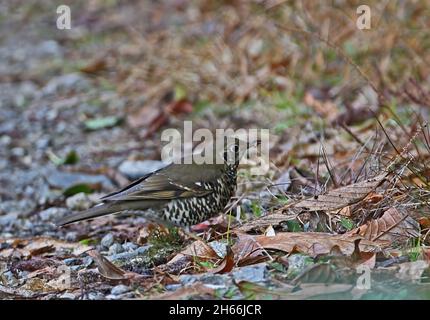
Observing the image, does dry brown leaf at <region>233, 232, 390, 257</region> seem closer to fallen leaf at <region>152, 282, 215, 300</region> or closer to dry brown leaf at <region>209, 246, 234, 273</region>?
dry brown leaf at <region>209, 246, 234, 273</region>

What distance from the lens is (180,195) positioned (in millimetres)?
5566

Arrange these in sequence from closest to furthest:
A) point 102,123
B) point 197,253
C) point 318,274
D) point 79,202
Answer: point 318,274 → point 197,253 → point 79,202 → point 102,123

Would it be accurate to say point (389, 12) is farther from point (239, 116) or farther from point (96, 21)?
point (96, 21)

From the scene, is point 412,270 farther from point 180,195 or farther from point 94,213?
point 94,213

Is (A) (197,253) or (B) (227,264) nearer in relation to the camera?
(B) (227,264)

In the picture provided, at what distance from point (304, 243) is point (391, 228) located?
428 millimetres

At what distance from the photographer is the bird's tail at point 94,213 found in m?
5.31

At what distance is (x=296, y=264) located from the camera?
4.16m

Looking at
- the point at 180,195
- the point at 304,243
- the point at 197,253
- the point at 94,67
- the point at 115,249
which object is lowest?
the point at 115,249

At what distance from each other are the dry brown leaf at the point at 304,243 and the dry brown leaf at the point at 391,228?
6 cm

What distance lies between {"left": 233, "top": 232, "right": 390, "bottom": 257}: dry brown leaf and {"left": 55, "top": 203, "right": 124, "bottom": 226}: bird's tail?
3.50ft

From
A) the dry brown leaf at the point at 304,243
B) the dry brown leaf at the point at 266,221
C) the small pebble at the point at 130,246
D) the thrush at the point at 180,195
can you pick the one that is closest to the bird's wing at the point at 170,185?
the thrush at the point at 180,195

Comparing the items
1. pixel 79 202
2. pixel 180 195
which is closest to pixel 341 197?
pixel 180 195

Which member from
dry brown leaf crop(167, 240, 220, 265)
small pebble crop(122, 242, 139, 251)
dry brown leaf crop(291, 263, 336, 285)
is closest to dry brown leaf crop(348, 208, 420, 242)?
dry brown leaf crop(291, 263, 336, 285)
